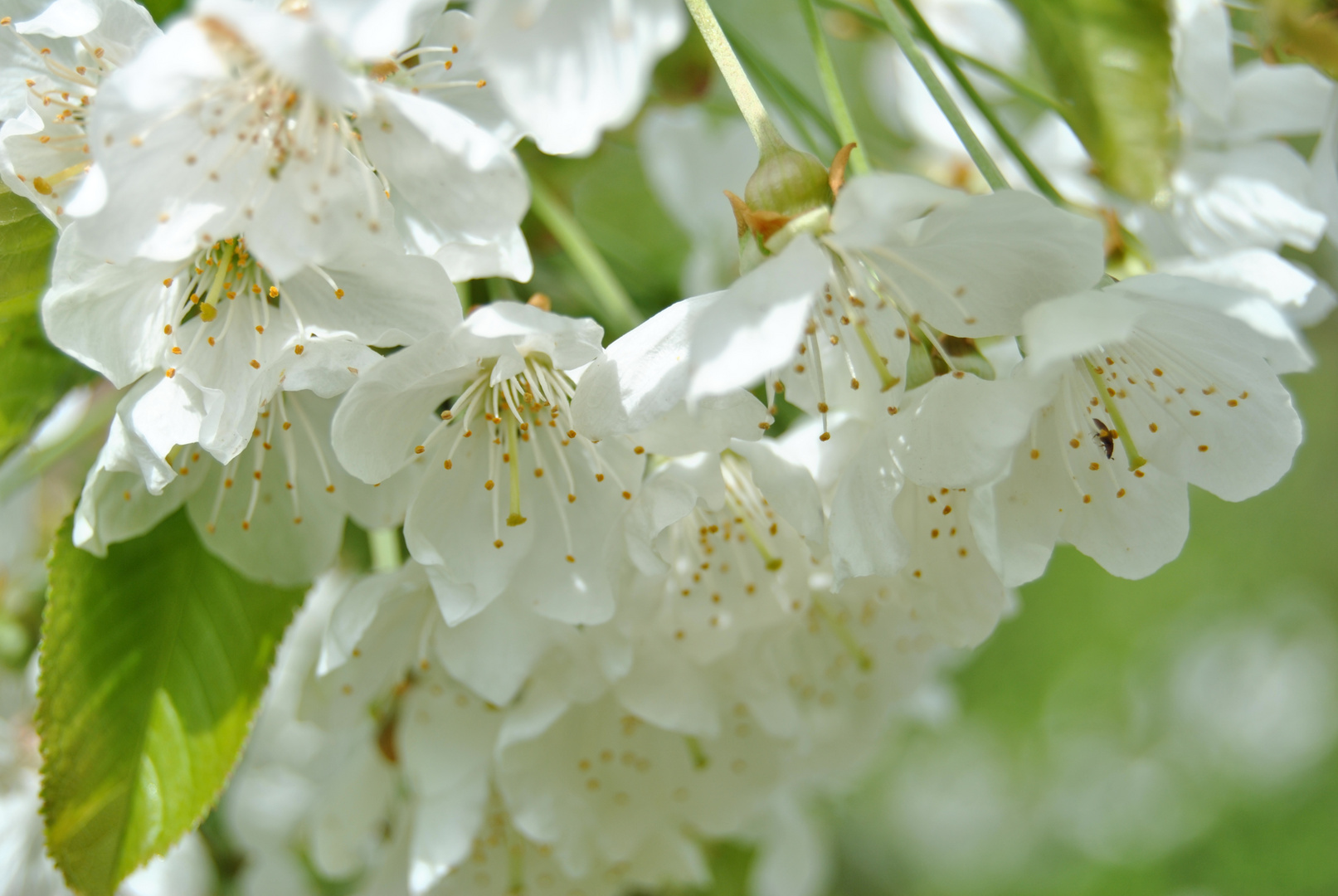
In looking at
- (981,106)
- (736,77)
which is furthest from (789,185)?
(981,106)

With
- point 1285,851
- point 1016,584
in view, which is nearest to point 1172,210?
point 1016,584

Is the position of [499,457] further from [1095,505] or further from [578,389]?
[1095,505]

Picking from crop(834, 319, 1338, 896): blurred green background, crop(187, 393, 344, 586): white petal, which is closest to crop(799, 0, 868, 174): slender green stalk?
crop(187, 393, 344, 586): white petal

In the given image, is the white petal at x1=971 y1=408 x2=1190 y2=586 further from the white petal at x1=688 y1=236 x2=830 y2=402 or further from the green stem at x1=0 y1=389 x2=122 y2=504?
the green stem at x1=0 y1=389 x2=122 y2=504

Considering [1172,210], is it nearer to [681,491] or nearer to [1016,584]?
[1016,584]

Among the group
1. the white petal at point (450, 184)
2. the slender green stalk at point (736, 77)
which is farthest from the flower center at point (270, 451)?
the slender green stalk at point (736, 77)
